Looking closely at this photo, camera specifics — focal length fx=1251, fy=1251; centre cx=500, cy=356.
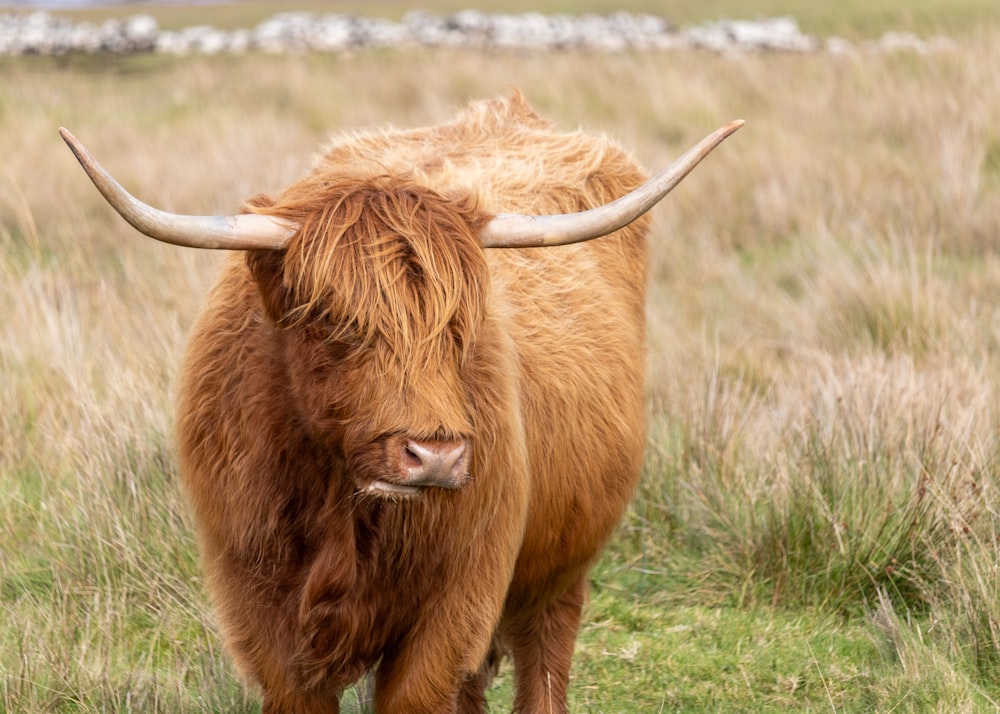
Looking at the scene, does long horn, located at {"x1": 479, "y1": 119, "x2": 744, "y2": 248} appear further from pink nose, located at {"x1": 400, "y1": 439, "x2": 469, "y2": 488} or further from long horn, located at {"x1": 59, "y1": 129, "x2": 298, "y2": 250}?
pink nose, located at {"x1": 400, "y1": 439, "x2": 469, "y2": 488}

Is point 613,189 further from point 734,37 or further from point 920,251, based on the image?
point 734,37

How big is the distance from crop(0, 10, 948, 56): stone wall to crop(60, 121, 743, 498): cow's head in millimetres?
10724

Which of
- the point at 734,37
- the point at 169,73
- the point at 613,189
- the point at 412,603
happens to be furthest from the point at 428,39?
the point at 412,603

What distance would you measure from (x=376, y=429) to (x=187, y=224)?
0.54m

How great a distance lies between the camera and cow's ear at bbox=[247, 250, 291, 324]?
2625 millimetres

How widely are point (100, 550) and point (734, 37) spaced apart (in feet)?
51.2

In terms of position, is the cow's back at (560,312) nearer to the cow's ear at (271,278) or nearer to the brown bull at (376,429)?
the brown bull at (376,429)

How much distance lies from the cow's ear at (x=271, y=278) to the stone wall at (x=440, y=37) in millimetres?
10912

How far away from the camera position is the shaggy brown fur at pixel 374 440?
98.7 inches

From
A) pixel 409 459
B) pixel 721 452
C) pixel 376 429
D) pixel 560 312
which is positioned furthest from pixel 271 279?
pixel 721 452

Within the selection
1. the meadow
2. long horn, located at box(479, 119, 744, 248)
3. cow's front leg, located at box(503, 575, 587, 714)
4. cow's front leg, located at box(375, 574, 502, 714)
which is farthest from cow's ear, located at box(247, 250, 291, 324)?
cow's front leg, located at box(503, 575, 587, 714)

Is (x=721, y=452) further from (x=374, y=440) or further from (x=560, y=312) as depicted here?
(x=374, y=440)

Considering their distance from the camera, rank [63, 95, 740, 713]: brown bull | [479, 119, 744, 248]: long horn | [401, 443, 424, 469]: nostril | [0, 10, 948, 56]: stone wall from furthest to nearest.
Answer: [0, 10, 948, 56]: stone wall, [479, 119, 744, 248]: long horn, [63, 95, 740, 713]: brown bull, [401, 443, 424, 469]: nostril

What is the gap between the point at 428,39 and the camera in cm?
1953
